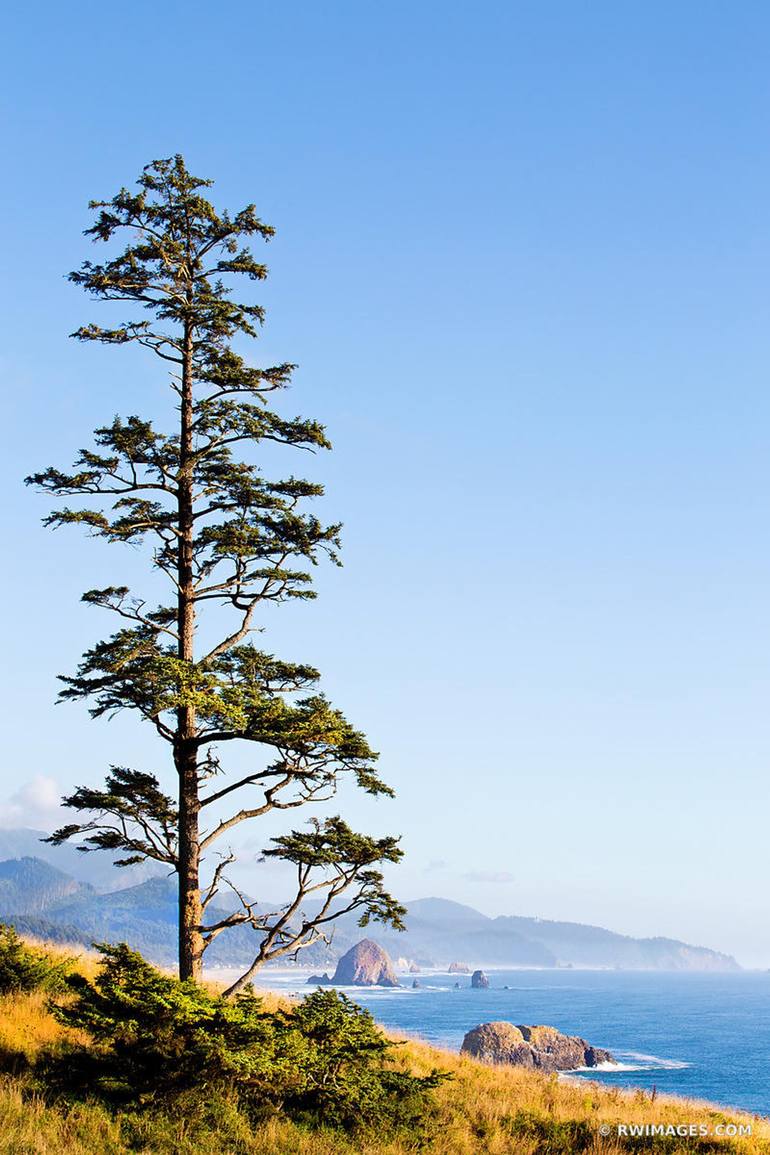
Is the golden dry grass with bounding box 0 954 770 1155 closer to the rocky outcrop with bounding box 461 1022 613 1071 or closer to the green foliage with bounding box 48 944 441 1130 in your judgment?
the green foliage with bounding box 48 944 441 1130

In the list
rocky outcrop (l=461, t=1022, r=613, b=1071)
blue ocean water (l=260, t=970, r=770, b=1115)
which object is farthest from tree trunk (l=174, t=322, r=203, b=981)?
rocky outcrop (l=461, t=1022, r=613, b=1071)

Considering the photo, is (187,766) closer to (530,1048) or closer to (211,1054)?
(211,1054)

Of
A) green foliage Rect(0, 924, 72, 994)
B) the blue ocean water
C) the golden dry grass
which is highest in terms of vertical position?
green foliage Rect(0, 924, 72, 994)

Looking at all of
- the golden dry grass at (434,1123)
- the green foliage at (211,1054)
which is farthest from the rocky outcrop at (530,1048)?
the green foliage at (211,1054)

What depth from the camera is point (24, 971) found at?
72.4 ft

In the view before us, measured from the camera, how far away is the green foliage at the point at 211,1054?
14.1m

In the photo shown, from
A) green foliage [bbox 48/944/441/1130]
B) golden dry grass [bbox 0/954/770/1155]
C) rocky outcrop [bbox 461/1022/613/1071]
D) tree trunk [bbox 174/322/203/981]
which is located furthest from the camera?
rocky outcrop [bbox 461/1022/613/1071]

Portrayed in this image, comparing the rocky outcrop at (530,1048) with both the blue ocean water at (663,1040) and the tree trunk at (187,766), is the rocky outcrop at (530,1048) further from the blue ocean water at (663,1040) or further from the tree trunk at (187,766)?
the tree trunk at (187,766)

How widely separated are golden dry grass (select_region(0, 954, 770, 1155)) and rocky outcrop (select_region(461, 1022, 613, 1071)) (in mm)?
49542

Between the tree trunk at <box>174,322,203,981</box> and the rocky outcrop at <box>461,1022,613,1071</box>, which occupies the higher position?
the tree trunk at <box>174,322,203,981</box>

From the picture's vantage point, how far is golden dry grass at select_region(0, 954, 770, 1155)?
13242 millimetres

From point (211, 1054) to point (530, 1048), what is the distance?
7371 centimetres

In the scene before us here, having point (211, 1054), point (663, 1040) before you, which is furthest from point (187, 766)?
point (663, 1040)

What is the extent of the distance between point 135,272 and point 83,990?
12696 mm
